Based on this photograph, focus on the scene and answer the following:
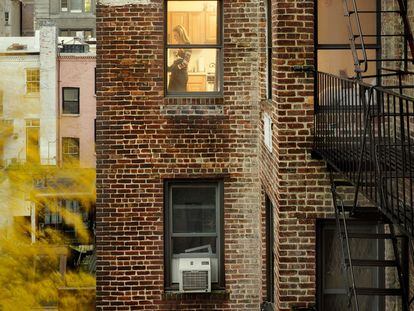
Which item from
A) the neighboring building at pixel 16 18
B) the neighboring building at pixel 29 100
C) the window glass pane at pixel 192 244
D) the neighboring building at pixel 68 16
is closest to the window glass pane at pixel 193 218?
the window glass pane at pixel 192 244

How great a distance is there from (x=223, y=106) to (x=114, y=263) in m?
2.78

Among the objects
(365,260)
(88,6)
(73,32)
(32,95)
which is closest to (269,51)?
(365,260)

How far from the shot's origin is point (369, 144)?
776 cm

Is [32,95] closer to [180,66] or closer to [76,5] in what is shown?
[76,5]

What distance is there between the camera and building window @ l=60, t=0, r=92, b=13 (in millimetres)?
52906

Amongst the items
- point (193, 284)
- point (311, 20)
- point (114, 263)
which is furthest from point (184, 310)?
point (311, 20)

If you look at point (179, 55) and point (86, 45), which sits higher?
point (86, 45)

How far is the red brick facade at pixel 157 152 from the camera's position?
12.1m

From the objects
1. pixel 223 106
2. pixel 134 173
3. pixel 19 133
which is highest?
pixel 19 133

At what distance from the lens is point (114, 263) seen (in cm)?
1220

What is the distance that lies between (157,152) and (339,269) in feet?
11.2

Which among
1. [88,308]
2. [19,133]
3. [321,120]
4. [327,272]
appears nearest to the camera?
[321,120]

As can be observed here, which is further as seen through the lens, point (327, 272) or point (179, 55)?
point (179, 55)

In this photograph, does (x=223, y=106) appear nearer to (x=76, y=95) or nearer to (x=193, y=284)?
(x=193, y=284)
